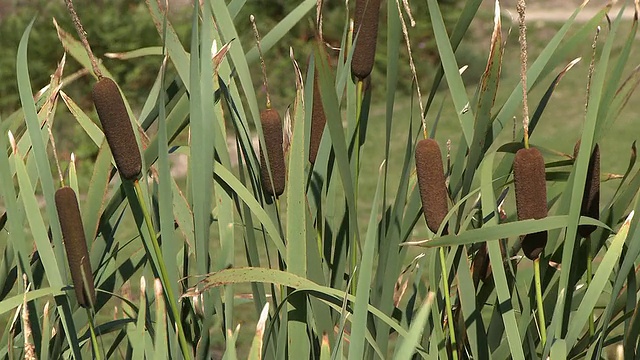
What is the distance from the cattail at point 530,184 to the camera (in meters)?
1.23

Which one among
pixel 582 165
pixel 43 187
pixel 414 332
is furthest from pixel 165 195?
pixel 582 165

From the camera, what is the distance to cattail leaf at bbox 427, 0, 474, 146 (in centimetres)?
140

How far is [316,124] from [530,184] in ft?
1.40

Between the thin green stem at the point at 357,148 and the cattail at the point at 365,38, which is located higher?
the cattail at the point at 365,38

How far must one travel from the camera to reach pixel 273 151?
4.60 ft

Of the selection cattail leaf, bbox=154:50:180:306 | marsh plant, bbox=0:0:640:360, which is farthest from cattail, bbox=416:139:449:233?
cattail leaf, bbox=154:50:180:306

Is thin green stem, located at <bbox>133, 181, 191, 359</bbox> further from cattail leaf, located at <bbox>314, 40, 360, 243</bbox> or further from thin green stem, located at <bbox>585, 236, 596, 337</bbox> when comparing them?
thin green stem, located at <bbox>585, 236, 596, 337</bbox>

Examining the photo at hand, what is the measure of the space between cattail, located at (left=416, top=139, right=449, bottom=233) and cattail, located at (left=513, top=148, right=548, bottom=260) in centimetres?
10

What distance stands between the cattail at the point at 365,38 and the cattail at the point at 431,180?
0.23m

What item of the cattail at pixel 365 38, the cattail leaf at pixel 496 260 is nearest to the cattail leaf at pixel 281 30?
the cattail at pixel 365 38

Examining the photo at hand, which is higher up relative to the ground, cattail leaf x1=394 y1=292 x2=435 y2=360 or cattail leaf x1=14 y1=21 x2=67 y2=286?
cattail leaf x1=14 y1=21 x2=67 y2=286

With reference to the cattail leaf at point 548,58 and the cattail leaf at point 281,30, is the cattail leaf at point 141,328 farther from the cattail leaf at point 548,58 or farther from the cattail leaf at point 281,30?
the cattail leaf at point 548,58

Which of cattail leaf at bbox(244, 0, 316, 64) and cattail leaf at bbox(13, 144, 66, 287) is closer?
cattail leaf at bbox(13, 144, 66, 287)

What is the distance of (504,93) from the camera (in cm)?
736
